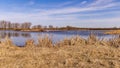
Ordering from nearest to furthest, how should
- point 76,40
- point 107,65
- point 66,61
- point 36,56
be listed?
point 107,65, point 66,61, point 36,56, point 76,40

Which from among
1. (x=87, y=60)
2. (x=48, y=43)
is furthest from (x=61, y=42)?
(x=87, y=60)

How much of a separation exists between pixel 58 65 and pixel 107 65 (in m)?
1.73

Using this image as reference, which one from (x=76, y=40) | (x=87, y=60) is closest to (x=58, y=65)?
(x=87, y=60)

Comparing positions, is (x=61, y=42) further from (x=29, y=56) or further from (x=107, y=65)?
(x=107, y=65)

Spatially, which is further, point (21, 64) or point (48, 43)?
point (48, 43)

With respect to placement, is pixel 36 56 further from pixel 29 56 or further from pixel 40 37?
pixel 40 37

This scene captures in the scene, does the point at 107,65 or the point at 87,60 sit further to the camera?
the point at 87,60

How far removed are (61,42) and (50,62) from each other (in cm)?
599

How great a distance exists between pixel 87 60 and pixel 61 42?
232 inches

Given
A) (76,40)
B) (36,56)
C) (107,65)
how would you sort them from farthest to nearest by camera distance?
(76,40) < (36,56) < (107,65)

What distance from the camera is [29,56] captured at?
32.1 ft

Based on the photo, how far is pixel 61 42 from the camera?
1445cm

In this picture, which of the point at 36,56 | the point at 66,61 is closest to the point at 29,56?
the point at 36,56

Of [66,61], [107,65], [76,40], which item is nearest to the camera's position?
[107,65]
